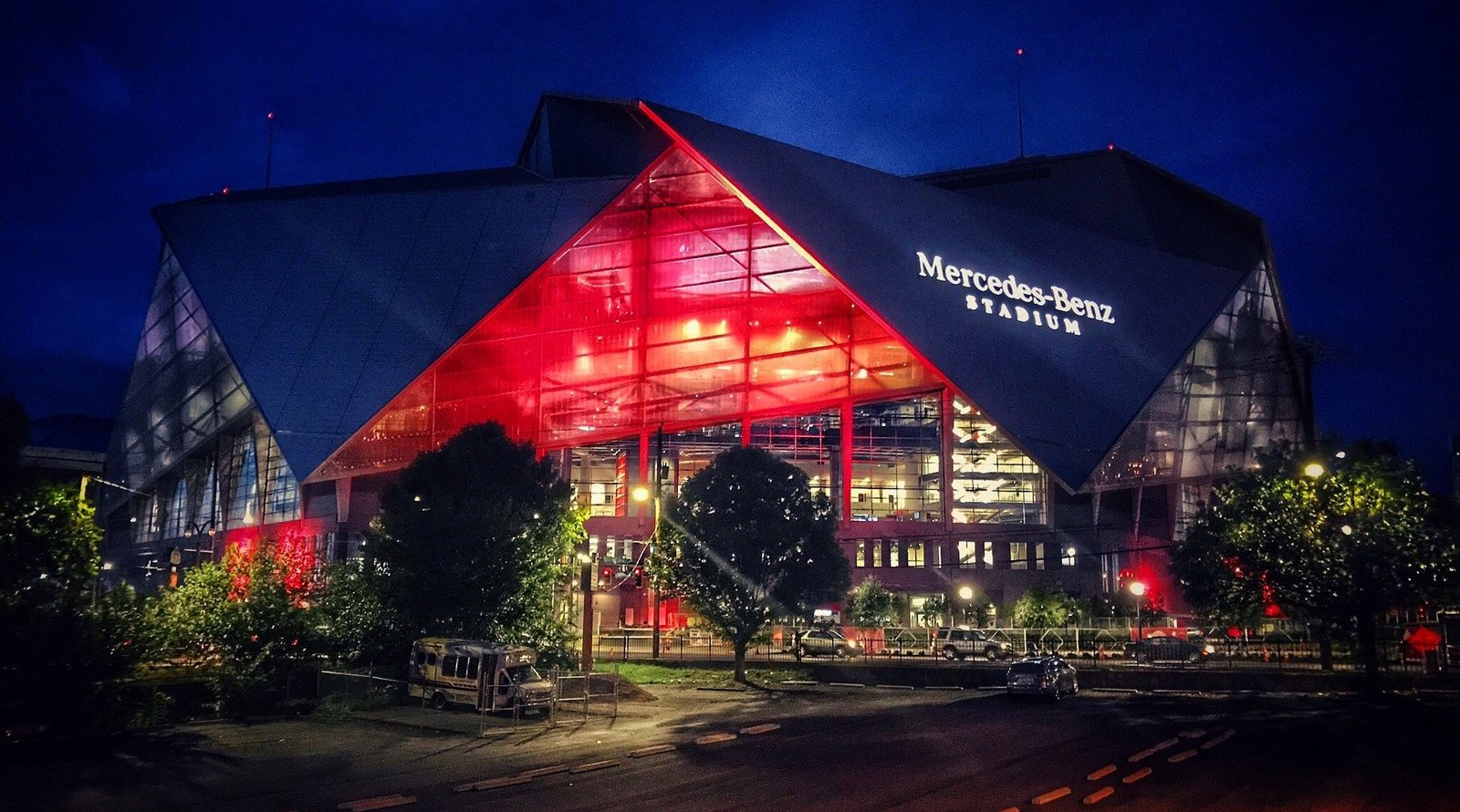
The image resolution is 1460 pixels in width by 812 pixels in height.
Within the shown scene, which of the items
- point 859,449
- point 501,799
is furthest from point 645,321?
point 501,799

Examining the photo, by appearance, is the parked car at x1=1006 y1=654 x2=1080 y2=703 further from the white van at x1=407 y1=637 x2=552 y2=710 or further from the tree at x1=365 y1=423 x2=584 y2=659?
the tree at x1=365 y1=423 x2=584 y2=659

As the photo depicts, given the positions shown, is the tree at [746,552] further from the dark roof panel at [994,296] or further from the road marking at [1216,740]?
the road marking at [1216,740]

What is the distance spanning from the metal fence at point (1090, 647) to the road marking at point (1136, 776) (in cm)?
2382

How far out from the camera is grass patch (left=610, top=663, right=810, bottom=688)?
39.0m

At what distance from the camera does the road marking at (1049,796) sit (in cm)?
1471

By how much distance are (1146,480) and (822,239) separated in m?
25.7

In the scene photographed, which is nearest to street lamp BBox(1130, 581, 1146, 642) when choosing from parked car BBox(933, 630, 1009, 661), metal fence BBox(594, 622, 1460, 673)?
metal fence BBox(594, 622, 1460, 673)

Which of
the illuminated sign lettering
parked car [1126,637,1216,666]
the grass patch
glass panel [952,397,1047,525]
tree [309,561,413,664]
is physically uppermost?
the illuminated sign lettering

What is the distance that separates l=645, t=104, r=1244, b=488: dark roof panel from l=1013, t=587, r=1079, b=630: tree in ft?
28.3

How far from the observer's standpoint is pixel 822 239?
50.9 m

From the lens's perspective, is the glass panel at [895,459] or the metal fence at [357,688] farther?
the glass panel at [895,459]

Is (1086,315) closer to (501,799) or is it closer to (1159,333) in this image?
(1159,333)

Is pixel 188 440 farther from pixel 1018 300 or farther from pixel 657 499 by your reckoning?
pixel 1018 300

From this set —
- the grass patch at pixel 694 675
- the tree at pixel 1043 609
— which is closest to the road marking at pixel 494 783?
the grass patch at pixel 694 675
